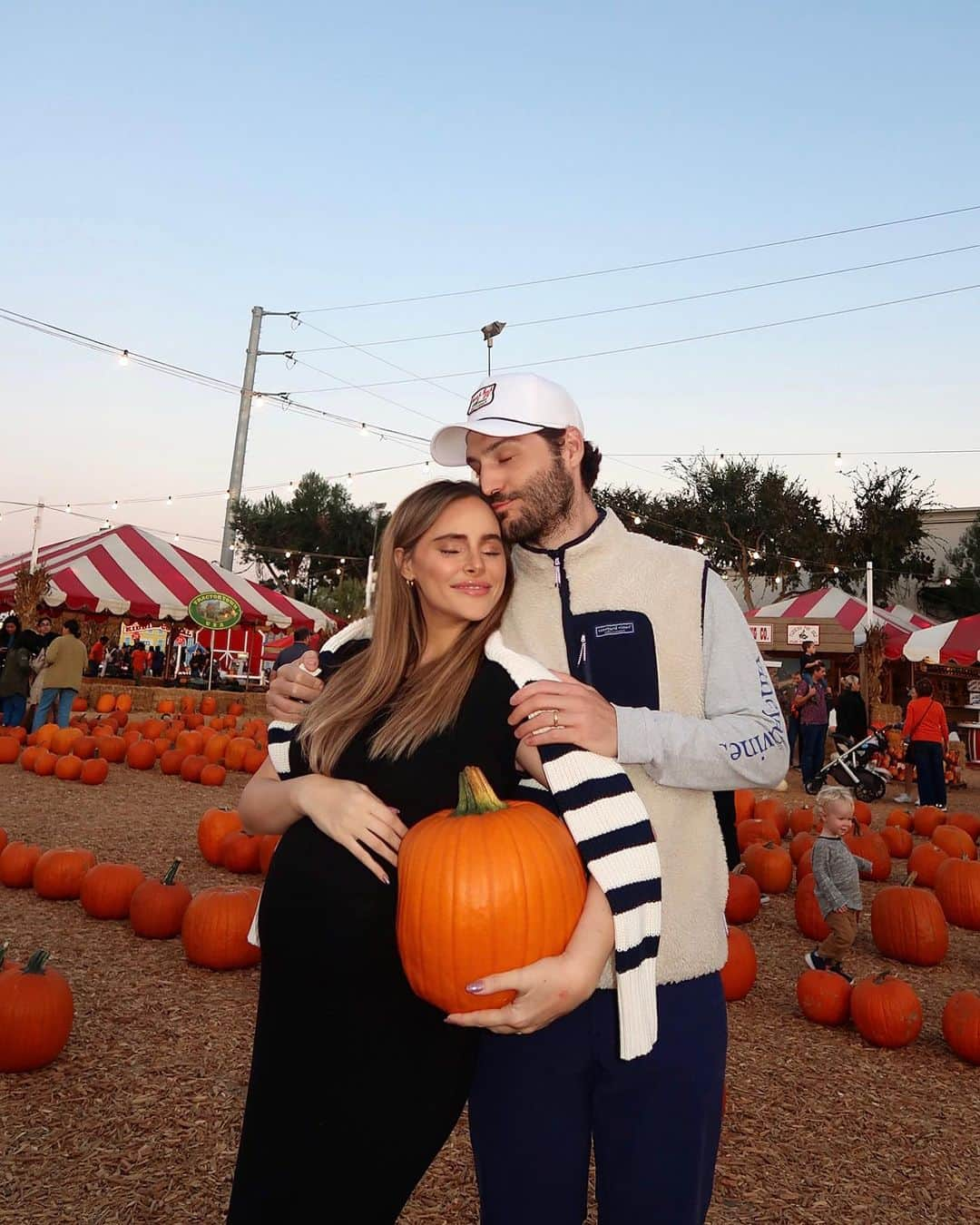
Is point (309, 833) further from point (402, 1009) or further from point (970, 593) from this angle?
point (970, 593)

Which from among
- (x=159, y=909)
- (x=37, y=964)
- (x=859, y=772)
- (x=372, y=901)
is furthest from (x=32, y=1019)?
(x=859, y=772)

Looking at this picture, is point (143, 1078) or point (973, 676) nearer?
point (143, 1078)

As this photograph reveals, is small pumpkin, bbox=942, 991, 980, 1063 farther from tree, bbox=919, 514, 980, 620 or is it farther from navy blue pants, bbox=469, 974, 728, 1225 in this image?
tree, bbox=919, 514, 980, 620

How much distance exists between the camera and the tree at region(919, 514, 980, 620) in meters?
37.3

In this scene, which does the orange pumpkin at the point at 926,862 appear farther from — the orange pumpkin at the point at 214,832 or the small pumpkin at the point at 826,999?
the orange pumpkin at the point at 214,832

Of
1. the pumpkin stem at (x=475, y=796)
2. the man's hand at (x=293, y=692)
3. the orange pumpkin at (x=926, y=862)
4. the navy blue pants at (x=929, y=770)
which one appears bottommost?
the orange pumpkin at (x=926, y=862)

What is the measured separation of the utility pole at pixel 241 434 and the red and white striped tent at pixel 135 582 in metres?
2.53

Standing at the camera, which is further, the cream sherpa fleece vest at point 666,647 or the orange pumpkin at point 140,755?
the orange pumpkin at point 140,755

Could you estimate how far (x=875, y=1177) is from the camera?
2.88m

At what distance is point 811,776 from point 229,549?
16928 millimetres

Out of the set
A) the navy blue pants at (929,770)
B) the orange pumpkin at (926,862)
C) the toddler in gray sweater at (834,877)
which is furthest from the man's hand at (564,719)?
the navy blue pants at (929,770)

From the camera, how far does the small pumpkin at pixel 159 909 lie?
479cm

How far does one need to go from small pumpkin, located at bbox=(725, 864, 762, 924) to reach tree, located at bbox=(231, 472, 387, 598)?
152 ft

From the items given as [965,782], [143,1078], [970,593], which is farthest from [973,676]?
[143,1078]
